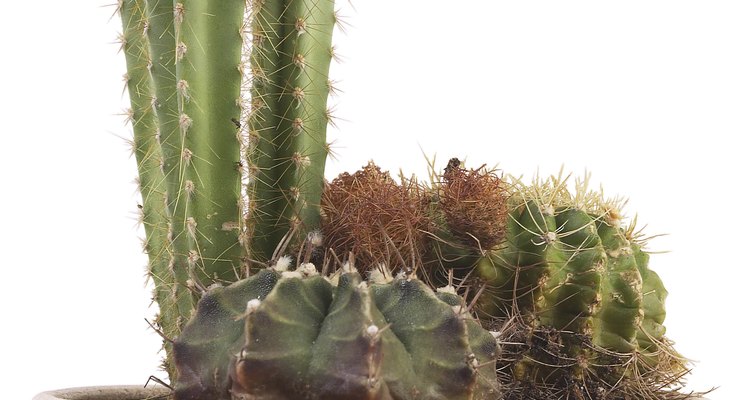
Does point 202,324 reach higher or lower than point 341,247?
lower

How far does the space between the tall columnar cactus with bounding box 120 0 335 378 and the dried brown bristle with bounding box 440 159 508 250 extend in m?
0.35

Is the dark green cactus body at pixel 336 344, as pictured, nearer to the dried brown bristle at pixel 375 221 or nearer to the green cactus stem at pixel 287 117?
the dried brown bristle at pixel 375 221

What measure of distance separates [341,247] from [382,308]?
1.65 ft

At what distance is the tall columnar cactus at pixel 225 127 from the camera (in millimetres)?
2084

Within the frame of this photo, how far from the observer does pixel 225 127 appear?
212cm

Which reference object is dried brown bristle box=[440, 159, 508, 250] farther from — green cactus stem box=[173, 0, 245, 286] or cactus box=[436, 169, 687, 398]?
green cactus stem box=[173, 0, 245, 286]

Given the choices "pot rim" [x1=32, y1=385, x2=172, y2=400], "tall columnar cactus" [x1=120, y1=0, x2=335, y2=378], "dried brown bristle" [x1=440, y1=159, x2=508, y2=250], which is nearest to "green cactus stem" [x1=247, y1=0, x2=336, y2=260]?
"tall columnar cactus" [x1=120, y1=0, x2=335, y2=378]

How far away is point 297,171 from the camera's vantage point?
7.47 ft

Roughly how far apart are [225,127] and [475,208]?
0.62m

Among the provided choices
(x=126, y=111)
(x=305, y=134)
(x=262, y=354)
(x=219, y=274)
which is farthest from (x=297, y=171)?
(x=262, y=354)

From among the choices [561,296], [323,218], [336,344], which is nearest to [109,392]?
[323,218]

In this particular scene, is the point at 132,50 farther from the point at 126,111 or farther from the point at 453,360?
the point at 453,360

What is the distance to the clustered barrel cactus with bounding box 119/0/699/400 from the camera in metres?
2.11

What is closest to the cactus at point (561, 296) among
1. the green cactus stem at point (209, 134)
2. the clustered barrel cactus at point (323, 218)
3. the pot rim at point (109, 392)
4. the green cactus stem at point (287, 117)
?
the clustered barrel cactus at point (323, 218)
